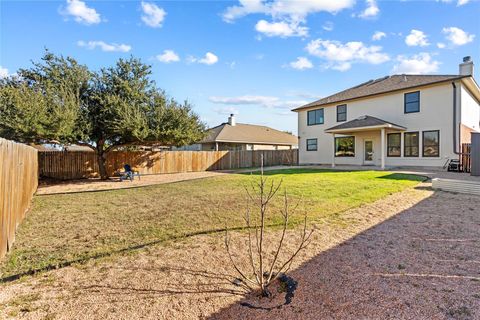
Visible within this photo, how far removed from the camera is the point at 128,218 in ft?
20.4

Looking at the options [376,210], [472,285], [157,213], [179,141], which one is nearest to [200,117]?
[179,141]

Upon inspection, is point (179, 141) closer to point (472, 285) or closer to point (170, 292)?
point (170, 292)

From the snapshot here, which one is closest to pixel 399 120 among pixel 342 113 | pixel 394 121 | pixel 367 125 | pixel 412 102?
pixel 394 121

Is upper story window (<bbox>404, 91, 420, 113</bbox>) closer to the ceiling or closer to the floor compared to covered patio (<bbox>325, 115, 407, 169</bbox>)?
closer to the ceiling

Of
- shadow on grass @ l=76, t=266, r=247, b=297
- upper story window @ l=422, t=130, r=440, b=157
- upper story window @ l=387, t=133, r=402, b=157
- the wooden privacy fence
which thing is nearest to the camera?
shadow on grass @ l=76, t=266, r=247, b=297

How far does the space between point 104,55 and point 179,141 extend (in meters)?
6.19

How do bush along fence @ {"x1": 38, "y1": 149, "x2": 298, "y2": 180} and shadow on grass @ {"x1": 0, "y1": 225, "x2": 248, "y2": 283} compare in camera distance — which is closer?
shadow on grass @ {"x1": 0, "y1": 225, "x2": 248, "y2": 283}

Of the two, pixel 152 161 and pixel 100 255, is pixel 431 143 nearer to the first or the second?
pixel 152 161

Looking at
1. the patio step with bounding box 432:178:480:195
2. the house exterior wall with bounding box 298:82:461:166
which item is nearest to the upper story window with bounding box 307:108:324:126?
the house exterior wall with bounding box 298:82:461:166

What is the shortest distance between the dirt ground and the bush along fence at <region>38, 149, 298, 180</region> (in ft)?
24.1

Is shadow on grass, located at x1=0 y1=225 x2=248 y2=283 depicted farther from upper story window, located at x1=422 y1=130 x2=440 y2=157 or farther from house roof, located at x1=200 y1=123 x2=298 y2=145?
house roof, located at x1=200 y1=123 x2=298 y2=145

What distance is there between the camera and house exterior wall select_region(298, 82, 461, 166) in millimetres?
15844

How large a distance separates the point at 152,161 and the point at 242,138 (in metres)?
13.1

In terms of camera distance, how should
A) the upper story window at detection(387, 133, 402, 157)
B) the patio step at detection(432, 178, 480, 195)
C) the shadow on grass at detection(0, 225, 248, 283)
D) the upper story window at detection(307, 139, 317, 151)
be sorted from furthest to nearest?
the upper story window at detection(307, 139, 317, 151), the upper story window at detection(387, 133, 402, 157), the patio step at detection(432, 178, 480, 195), the shadow on grass at detection(0, 225, 248, 283)
